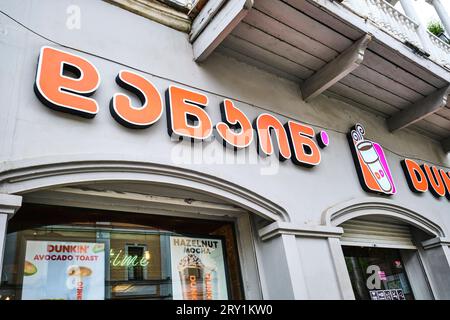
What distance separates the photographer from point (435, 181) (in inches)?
237

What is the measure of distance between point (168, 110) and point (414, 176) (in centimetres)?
434

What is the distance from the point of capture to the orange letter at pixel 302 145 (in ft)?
13.8

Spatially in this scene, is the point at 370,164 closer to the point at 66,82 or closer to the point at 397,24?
the point at 397,24

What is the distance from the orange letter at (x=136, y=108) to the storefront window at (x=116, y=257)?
2.92ft

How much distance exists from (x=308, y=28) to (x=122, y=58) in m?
2.17

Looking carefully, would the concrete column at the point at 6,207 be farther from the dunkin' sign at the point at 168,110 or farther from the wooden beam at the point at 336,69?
the wooden beam at the point at 336,69

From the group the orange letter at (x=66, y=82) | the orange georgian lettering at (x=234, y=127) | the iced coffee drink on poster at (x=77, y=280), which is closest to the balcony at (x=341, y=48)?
the orange georgian lettering at (x=234, y=127)

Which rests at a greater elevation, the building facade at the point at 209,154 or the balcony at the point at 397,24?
the balcony at the point at 397,24

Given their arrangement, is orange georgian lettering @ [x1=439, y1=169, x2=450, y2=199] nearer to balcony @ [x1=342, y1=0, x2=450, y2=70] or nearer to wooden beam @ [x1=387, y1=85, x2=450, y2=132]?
wooden beam @ [x1=387, y1=85, x2=450, y2=132]

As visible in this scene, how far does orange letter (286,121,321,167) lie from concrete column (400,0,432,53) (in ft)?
8.42

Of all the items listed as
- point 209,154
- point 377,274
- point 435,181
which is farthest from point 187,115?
point 435,181

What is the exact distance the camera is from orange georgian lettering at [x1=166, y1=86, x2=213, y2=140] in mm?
3345

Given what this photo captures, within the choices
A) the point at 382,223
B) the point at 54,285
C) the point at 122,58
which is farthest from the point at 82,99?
the point at 382,223

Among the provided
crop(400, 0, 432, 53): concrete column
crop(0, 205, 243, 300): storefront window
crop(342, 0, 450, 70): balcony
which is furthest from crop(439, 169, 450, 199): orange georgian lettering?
crop(0, 205, 243, 300): storefront window
